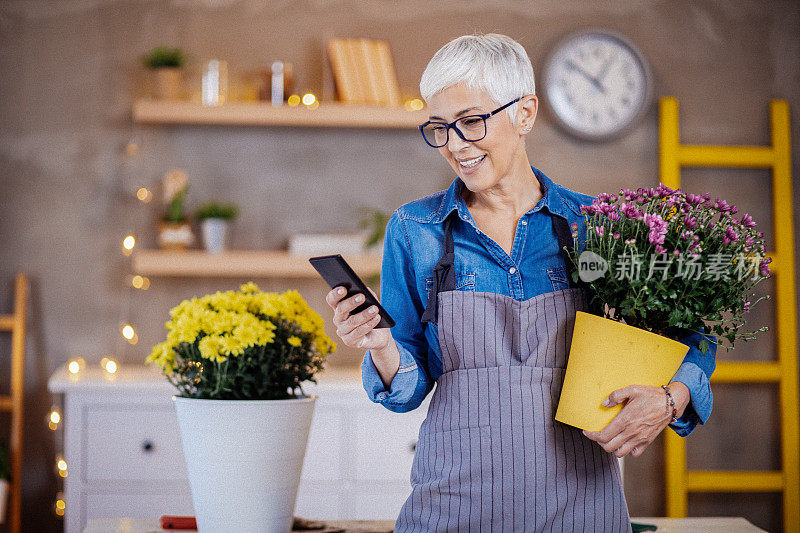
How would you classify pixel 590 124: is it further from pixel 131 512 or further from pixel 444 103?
pixel 131 512

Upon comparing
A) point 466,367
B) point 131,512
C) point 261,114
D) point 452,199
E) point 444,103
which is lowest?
point 131,512

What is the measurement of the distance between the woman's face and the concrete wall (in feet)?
6.20

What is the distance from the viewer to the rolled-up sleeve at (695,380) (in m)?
1.08

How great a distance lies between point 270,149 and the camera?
3.08 meters

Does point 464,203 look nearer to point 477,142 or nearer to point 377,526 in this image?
point 477,142

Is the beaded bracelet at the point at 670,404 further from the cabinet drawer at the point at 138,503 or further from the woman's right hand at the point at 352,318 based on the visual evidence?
the cabinet drawer at the point at 138,503

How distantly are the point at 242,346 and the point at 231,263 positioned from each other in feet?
5.16

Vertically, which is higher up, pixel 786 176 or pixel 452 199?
pixel 786 176

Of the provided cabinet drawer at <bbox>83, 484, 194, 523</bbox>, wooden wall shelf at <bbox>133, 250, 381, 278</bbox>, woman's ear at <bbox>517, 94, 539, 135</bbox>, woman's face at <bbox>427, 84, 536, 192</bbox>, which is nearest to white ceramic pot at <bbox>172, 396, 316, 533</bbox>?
woman's face at <bbox>427, 84, 536, 192</bbox>

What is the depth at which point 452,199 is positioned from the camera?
4.22ft

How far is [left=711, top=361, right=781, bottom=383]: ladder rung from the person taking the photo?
2.99 metres

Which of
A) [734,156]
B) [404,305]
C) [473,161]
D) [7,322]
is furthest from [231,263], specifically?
[734,156]

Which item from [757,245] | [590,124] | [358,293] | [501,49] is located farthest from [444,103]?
[590,124]

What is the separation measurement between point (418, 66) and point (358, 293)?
2218mm
